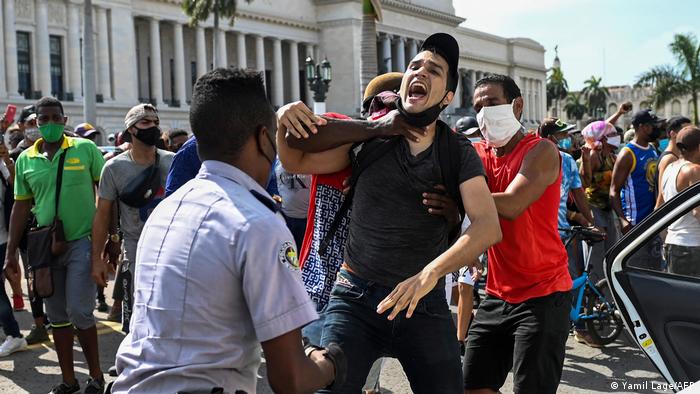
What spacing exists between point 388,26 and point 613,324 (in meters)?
64.6

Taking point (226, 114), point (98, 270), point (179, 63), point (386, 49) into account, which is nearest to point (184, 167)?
point (98, 270)

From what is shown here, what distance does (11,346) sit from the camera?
7.14 m

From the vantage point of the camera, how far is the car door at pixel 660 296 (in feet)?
12.1

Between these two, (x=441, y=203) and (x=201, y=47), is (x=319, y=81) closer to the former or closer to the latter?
(x=201, y=47)

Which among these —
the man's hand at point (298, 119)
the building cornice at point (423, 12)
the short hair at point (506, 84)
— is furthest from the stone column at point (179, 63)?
the man's hand at point (298, 119)

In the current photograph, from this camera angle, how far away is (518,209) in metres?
3.76

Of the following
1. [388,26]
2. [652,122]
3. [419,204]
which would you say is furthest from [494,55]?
[419,204]

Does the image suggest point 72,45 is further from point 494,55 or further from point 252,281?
point 494,55

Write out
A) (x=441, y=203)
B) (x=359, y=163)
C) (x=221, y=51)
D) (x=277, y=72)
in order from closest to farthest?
(x=441, y=203), (x=359, y=163), (x=221, y=51), (x=277, y=72)

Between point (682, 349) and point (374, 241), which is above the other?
point (374, 241)

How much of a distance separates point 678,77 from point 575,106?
6569cm

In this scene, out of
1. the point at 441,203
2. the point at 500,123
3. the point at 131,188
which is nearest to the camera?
the point at 441,203

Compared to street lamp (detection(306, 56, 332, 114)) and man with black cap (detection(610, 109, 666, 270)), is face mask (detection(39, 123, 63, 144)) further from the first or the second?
street lamp (detection(306, 56, 332, 114))

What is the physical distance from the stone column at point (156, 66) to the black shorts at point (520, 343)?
49.3 m
